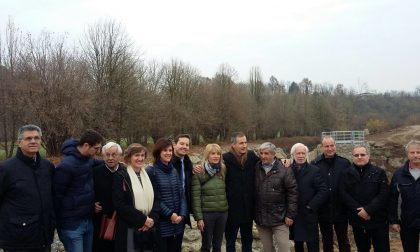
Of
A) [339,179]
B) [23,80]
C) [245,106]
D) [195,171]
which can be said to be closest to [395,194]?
[339,179]

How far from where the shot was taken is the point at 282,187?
521cm

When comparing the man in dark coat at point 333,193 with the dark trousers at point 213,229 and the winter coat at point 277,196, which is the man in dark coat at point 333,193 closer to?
the winter coat at point 277,196

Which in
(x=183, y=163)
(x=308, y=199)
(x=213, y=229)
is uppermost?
(x=183, y=163)

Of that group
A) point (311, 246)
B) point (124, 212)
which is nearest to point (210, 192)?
point (124, 212)

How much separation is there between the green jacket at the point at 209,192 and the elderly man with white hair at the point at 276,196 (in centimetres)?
57

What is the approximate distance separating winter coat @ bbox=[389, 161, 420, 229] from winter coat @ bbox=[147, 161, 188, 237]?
9.30 feet

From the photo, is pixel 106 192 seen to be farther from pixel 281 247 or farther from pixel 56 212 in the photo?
pixel 281 247

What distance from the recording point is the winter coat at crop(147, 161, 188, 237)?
185 inches

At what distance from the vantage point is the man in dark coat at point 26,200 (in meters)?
3.75

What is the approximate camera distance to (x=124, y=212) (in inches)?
170

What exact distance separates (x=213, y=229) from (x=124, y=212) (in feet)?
4.78

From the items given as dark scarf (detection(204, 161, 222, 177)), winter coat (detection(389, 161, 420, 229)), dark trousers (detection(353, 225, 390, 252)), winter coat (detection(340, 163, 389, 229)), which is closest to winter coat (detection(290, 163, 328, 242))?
winter coat (detection(340, 163, 389, 229))

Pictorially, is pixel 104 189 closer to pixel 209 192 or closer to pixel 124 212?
pixel 124 212

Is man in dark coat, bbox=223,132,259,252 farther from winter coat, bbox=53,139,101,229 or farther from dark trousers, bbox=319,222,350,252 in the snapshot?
winter coat, bbox=53,139,101,229
